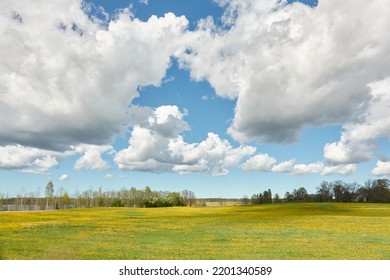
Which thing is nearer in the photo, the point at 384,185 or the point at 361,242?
the point at 361,242

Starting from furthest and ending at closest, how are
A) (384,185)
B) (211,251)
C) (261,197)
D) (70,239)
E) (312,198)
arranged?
(261,197)
(312,198)
(384,185)
(70,239)
(211,251)

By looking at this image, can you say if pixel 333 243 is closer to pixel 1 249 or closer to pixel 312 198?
pixel 1 249

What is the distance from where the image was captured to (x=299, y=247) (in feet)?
89.2

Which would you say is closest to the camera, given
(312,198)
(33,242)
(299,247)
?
(299,247)

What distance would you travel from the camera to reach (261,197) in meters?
198

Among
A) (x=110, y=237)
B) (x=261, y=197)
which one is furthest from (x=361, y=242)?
(x=261, y=197)

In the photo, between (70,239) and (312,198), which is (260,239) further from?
(312,198)

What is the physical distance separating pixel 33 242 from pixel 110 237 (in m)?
6.99

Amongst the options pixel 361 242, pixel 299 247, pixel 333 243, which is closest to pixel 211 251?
pixel 299 247

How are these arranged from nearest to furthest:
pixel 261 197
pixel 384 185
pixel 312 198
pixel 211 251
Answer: pixel 211 251 → pixel 384 185 → pixel 312 198 → pixel 261 197

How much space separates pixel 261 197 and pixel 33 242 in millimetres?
178673
